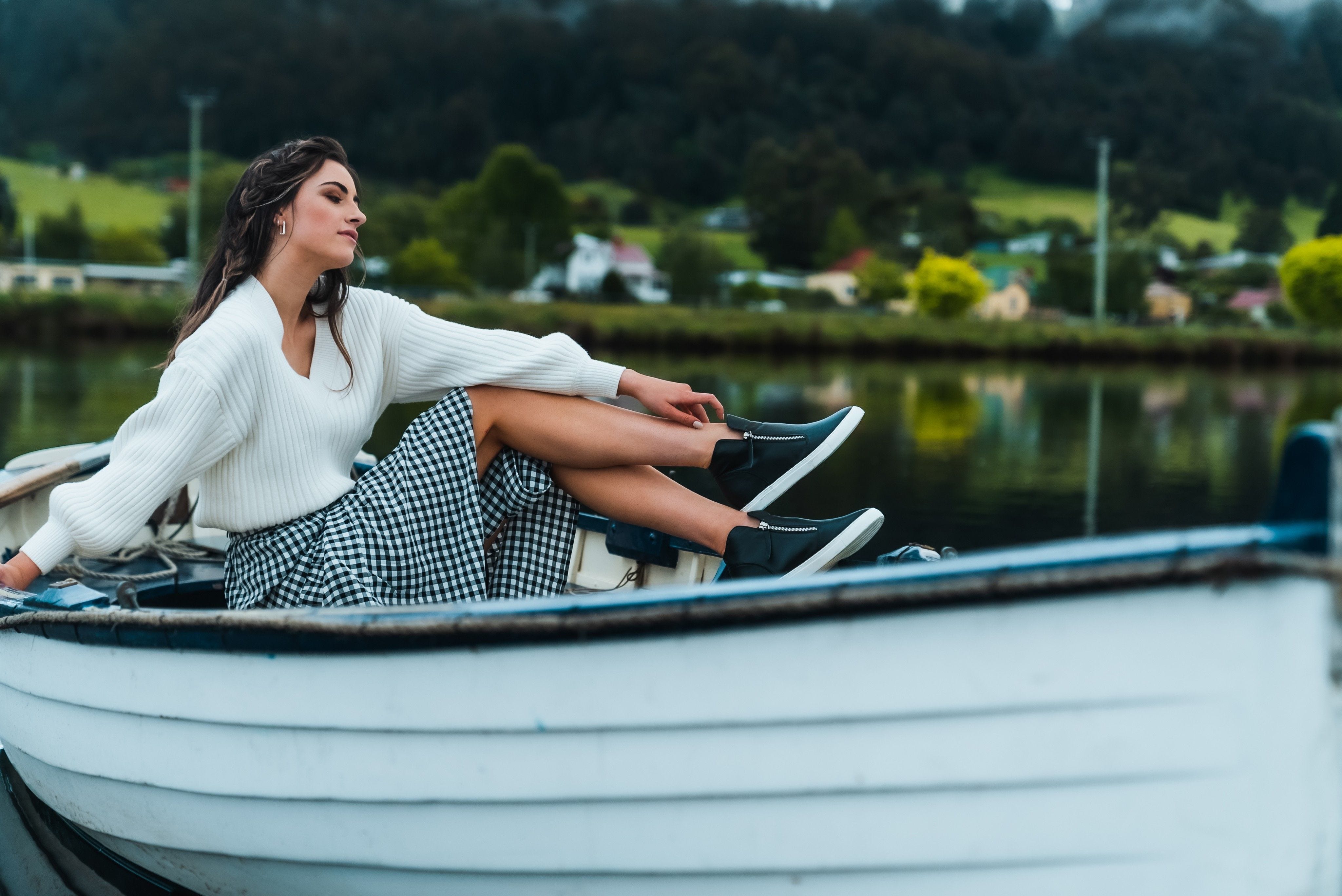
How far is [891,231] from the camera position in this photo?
68.9 meters

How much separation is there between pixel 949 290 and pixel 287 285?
154 ft

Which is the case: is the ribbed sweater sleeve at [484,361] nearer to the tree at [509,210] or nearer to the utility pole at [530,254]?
the tree at [509,210]

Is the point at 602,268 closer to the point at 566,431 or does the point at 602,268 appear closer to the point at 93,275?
the point at 93,275

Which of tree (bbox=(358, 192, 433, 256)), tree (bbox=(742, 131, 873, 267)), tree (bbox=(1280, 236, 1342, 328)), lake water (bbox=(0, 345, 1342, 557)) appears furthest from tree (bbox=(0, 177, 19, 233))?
tree (bbox=(1280, 236, 1342, 328))

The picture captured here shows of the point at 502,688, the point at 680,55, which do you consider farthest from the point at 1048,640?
the point at 680,55

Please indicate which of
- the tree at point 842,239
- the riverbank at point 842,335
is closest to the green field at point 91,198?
the riverbank at point 842,335

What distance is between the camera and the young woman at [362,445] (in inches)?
83.4

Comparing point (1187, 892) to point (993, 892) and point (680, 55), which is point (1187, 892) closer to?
point (993, 892)

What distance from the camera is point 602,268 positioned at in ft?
212

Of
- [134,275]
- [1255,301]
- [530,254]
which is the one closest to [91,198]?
[134,275]

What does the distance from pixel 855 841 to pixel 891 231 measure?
6949cm

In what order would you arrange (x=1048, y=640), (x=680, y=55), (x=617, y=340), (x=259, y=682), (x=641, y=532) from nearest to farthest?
(x=1048, y=640) → (x=259, y=682) → (x=641, y=532) → (x=617, y=340) → (x=680, y=55)

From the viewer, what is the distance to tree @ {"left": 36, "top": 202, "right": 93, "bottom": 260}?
171 feet

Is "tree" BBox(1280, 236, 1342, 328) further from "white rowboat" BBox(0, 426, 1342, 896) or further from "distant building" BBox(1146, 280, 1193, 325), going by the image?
"white rowboat" BBox(0, 426, 1342, 896)
